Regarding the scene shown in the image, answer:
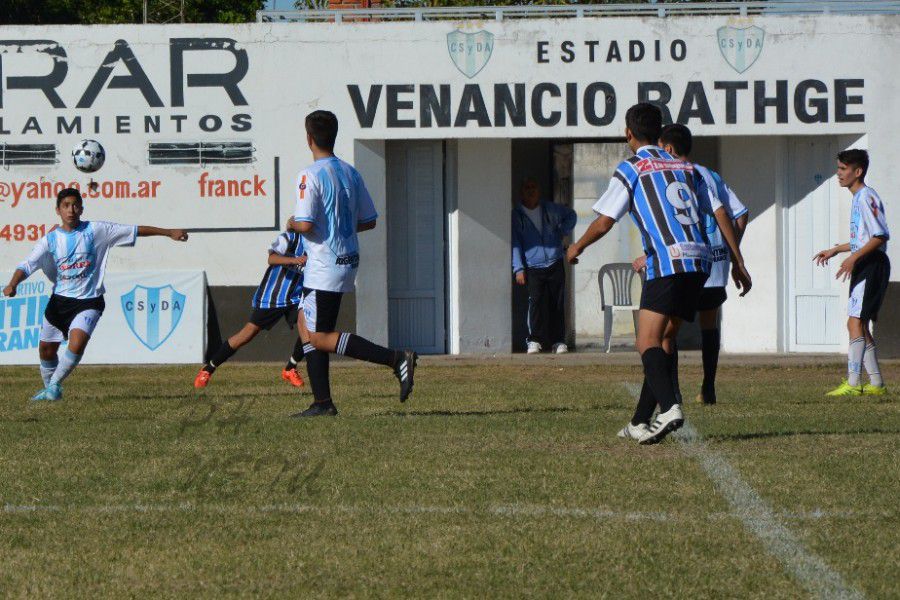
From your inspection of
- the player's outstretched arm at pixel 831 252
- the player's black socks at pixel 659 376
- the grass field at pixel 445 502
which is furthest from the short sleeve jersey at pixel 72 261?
the player's outstretched arm at pixel 831 252

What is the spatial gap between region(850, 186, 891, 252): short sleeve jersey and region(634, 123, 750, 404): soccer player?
1.71 metres

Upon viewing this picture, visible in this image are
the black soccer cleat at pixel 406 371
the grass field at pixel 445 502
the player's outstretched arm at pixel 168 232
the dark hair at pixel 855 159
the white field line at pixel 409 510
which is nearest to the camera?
the grass field at pixel 445 502

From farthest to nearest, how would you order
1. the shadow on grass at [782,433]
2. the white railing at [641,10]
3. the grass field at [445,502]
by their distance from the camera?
the white railing at [641,10], the shadow on grass at [782,433], the grass field at [445,502]

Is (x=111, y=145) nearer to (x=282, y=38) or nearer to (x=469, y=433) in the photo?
(x=282, y=38)

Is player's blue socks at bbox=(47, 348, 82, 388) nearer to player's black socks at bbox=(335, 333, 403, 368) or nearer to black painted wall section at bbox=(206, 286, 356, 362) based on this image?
player's black socks at bbox=(335, 333, 403, 368)

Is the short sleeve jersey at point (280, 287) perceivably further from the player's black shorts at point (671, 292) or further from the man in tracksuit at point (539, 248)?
the player's black shorts at point (671, 292)

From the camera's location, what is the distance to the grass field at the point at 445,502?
16.9ft

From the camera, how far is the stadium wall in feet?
58.6

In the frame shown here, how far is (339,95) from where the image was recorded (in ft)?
59.0

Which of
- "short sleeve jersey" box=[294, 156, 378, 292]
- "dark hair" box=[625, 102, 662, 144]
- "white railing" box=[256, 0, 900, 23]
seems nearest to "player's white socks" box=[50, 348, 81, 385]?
"short sleeve jersey" box=[294, 156, 378, 292]

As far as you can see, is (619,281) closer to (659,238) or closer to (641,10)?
(641,10)

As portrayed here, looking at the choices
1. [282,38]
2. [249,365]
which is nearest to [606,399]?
[249,365]

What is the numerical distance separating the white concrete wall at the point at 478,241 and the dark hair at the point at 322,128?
8.78m

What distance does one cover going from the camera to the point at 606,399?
38.9ft
